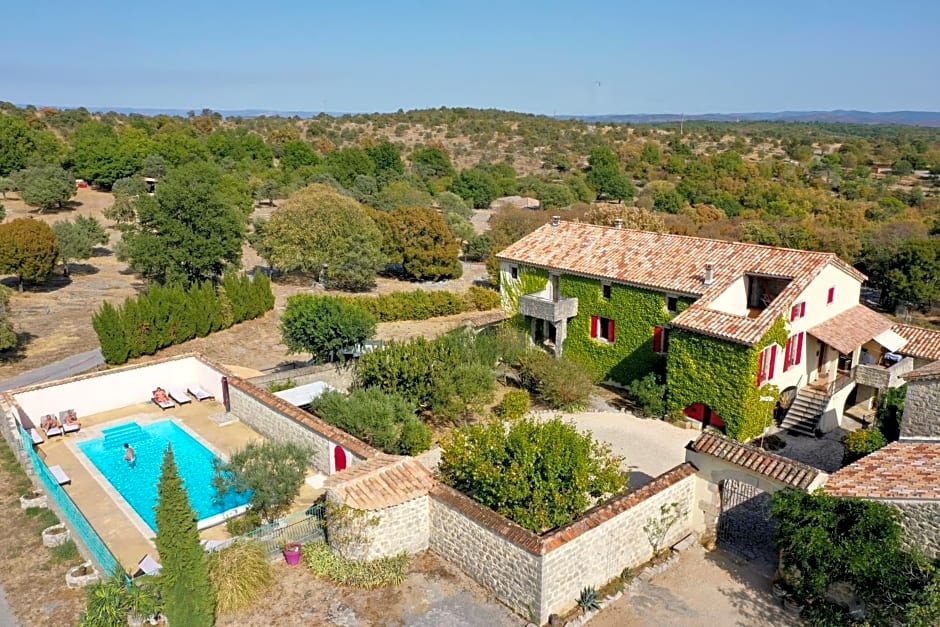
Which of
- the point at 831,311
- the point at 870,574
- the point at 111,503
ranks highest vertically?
the point at 831,311

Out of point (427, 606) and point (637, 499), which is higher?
point (637, 499)

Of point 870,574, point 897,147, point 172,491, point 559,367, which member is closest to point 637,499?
point 870,574

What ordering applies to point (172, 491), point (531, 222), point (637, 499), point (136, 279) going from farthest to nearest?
point (531, 222) < point (136, 279) < point (637, 499) < point (172, 491)

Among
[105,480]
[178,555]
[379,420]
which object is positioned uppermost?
[178,555]

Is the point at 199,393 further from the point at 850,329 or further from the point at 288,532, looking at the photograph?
the point at 850,329

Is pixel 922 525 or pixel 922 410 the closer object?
pixel 922 525

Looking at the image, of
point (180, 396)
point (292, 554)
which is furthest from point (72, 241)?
point (292, 554)

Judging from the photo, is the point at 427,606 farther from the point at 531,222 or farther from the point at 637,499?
the point at 531,222
